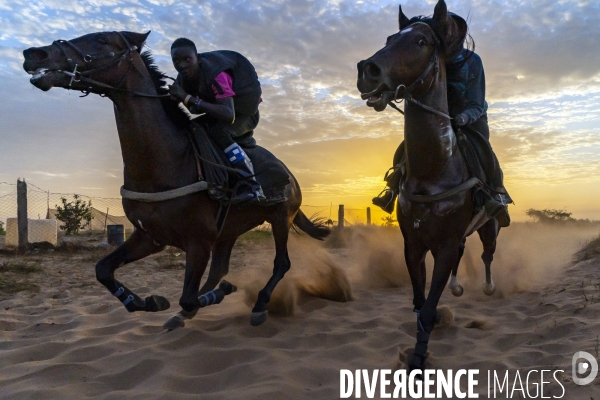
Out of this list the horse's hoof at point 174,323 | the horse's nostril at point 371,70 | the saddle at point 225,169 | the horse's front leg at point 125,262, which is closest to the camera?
the horse's nostril at point 371,70

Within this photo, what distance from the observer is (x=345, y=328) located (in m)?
4.36

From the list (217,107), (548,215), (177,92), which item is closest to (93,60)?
(177,92)

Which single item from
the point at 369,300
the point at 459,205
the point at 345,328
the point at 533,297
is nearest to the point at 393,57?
the point at 459,205

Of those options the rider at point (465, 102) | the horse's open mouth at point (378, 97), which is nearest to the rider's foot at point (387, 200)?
the rider at point (465, 102)

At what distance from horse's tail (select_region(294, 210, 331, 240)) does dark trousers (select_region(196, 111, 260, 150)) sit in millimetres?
1818

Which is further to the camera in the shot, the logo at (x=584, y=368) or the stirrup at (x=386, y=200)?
the stirrup at (x=386, y=200)

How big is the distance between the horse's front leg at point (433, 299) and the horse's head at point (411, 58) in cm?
123

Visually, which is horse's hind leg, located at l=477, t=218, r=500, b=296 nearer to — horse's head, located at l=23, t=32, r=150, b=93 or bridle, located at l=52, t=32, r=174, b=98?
bridle, located at l=52, t=32, r=174, b=98

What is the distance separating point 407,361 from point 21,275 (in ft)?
22.1

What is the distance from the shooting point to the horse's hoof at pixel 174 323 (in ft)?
14.2

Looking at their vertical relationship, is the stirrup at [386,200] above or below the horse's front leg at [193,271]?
above

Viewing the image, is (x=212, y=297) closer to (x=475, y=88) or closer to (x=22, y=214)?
(x=475, y=88)

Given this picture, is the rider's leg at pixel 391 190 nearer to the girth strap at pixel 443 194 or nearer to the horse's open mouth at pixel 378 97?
the girth strap at pixel 443 194

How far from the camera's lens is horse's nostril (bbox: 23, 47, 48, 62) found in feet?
10.5
